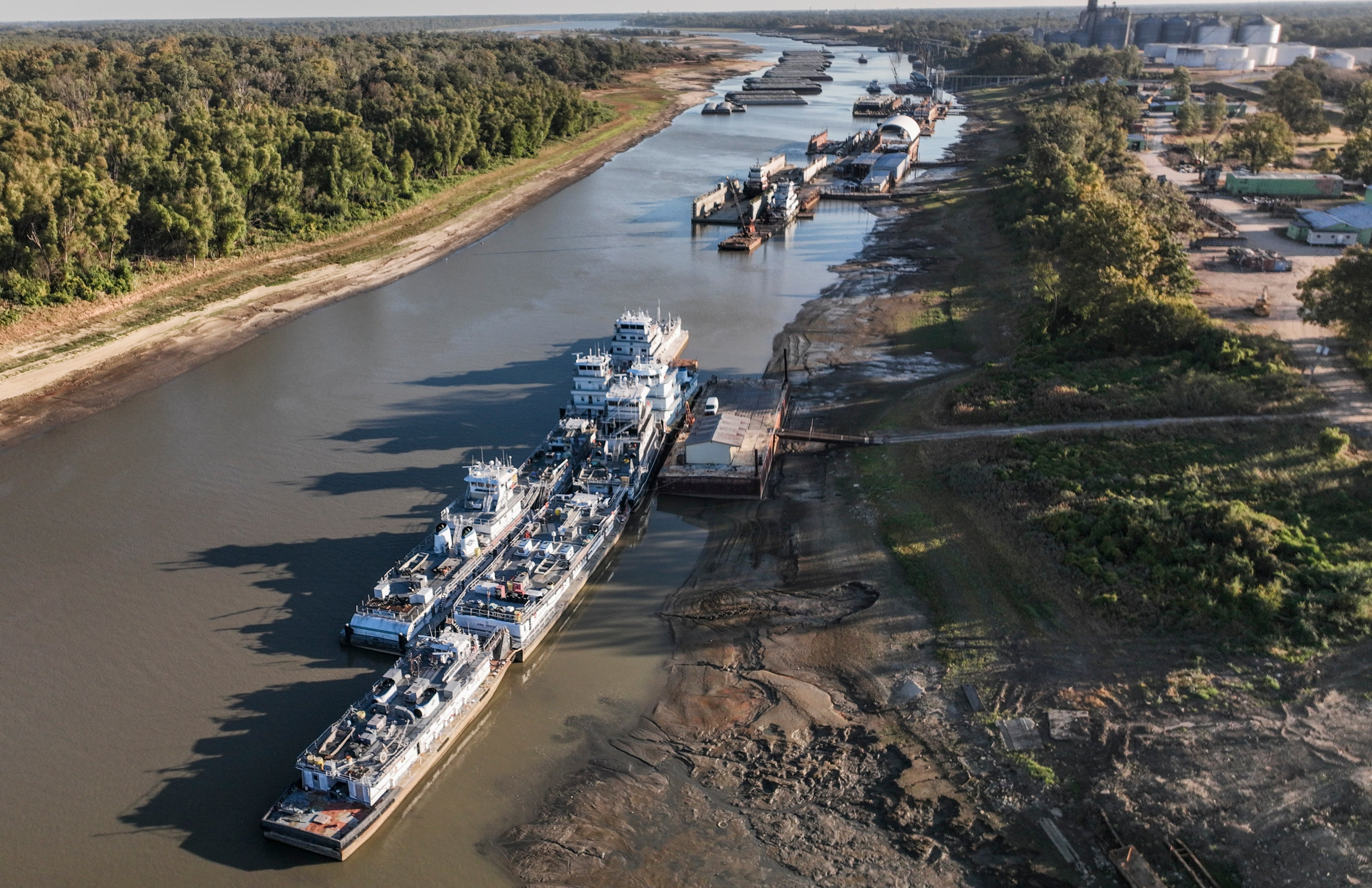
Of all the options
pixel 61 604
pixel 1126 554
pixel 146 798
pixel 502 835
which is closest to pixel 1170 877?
pixel 1126 554

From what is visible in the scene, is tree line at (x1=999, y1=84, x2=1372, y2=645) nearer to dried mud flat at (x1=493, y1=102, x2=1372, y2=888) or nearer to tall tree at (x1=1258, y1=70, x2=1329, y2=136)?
dried mud flat at (x1=493, y1=102, x2=1372, y2=888)

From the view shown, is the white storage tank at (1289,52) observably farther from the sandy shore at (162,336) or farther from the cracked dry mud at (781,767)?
the cracked dry mud at (781,767)

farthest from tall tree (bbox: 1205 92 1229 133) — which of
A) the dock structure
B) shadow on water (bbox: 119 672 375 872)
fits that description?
shadow on water (bbox: 119 672 375 872)

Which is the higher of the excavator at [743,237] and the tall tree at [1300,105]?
the tall tree at [1300,105]

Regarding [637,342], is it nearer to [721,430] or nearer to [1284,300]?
[721,430]

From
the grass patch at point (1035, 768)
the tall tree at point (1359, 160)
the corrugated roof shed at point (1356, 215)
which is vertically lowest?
the grass patch at point (1035, 768)

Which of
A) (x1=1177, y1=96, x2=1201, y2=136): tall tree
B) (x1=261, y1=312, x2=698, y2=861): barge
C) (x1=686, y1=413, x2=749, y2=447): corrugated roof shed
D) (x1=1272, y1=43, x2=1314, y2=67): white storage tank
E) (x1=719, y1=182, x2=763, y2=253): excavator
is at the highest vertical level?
(x1=1272, y1=43, x2=1314, y2=67): white storage tank

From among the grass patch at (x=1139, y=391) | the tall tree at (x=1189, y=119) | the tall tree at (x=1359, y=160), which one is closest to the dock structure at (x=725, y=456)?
the grass patch at (x=1139, y=391)
